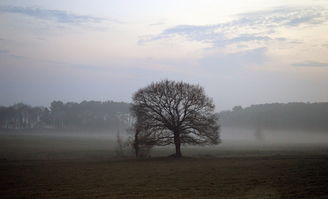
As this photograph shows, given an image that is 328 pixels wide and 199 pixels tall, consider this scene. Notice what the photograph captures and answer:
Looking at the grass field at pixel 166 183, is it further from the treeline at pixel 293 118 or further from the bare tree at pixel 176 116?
the treeline at pixel 293 118

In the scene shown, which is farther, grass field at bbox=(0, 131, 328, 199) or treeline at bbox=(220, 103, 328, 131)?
treeline at bbox=(220, 103, 328, 131)

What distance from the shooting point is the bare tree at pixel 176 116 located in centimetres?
4803

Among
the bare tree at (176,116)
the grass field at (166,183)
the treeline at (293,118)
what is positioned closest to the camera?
the grass field at (166,183)

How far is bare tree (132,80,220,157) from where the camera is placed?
1891 inches

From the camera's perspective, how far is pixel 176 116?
159ft

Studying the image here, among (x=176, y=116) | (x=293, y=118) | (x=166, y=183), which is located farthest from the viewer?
(x=293, y=118)

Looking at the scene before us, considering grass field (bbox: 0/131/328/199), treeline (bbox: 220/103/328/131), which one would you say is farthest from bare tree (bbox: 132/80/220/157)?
treeline (bbox: 220/103/328/131)

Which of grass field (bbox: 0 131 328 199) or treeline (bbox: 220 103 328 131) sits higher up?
treeline (bbox: 220 103 328 131)

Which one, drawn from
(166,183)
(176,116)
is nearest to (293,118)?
(176,116)

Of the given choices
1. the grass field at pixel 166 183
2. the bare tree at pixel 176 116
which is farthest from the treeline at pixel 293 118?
the grass field at pixel 166 183

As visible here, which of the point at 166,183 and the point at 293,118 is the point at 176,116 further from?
the point at 293,118

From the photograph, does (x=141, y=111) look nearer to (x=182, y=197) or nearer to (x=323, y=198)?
(x=182, y=197)

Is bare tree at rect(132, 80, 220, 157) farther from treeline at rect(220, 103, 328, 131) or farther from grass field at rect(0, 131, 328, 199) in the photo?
treeline at rect(220, 103, 328, 131)

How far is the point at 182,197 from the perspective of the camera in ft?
64.6
